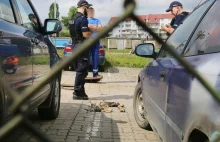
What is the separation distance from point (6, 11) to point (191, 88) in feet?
6.13

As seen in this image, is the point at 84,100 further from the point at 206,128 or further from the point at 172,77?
the point at 206,128

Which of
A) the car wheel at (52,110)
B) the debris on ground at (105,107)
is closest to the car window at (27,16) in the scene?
the car wheel at (52,110)

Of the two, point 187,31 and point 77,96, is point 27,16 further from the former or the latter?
point 77,96

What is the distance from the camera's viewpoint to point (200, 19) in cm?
280

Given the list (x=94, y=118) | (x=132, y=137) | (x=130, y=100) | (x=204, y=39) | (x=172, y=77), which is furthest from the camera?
(x=130, y=100)

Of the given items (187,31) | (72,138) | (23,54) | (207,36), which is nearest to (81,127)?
(72,138)

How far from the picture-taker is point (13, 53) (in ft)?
8.68

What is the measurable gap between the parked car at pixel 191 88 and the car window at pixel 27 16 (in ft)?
5.30

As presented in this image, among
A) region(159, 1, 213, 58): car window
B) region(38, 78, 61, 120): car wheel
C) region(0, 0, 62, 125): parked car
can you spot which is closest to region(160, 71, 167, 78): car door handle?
region(159, 1, 213, 58): car window

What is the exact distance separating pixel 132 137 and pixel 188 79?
230 cm

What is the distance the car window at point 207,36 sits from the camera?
228 centimetres

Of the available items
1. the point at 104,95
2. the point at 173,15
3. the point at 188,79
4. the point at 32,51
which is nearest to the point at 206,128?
the point at 188,79

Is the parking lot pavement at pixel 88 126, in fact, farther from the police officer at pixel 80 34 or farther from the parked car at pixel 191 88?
the parked car at pixel 191 88

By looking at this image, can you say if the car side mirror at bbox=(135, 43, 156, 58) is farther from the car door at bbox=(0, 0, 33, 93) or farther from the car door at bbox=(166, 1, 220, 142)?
the car door at bbox=(0, 0, 33, 93)
